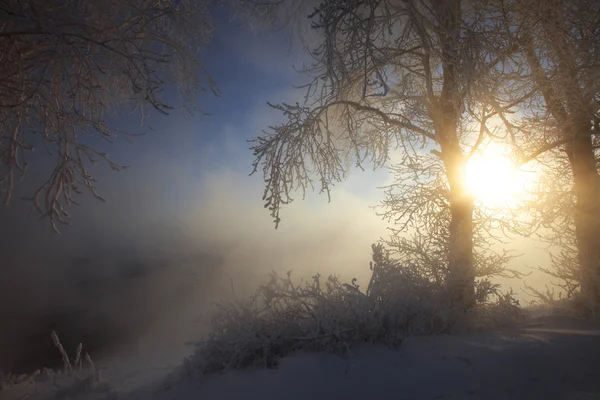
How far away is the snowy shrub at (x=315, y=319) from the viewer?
305 centimetres

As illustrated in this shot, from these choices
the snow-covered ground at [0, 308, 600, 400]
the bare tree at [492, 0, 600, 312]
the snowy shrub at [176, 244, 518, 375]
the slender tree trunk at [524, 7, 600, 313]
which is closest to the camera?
the snow-covered ground at [0, 308, 600, 400]

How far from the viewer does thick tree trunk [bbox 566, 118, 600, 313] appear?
5488 mm

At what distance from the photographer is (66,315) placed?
12969 mm

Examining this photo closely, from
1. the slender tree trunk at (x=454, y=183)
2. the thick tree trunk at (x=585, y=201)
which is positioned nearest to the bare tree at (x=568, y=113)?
the thick tree trunk at (x=585, y=201)

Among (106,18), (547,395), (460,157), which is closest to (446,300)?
(547,395)

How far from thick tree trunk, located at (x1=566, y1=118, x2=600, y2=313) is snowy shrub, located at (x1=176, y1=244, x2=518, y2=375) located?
3.58m

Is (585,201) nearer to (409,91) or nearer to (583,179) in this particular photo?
(583,179)

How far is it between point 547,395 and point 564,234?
17.8 ft

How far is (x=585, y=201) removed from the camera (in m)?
5.66

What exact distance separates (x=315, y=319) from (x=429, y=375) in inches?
47.8

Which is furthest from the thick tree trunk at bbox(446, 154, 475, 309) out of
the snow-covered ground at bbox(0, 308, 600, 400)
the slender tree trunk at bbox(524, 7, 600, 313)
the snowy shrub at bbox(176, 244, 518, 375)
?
the slender tree trunk at bbox(524, 7, 600, 313)

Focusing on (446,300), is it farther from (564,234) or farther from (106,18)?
(106,18)

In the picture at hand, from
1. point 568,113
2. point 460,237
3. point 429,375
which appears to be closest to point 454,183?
point 460,237

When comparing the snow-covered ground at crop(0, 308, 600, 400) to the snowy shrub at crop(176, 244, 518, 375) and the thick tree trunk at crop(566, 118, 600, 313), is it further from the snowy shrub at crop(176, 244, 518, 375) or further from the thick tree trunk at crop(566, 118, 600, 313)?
the thick tree trunk at crop(566, 118, 600, 313)
